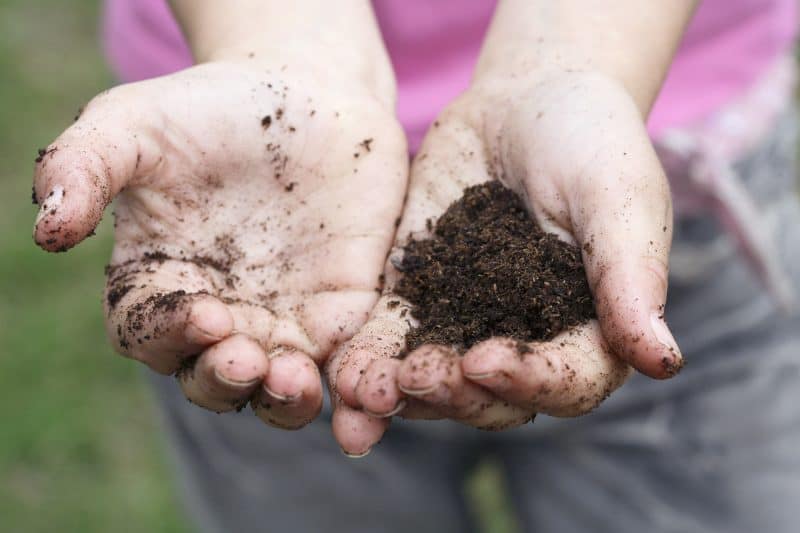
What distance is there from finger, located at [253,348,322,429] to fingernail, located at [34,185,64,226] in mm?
466

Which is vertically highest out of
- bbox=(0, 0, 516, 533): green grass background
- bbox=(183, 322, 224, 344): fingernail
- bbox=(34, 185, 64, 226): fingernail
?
bbox=(34, 185, 64, 226): fingernail

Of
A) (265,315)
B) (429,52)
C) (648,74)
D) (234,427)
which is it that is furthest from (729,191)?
(234,427)

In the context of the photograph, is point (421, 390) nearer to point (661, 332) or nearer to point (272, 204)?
point (661, 332)

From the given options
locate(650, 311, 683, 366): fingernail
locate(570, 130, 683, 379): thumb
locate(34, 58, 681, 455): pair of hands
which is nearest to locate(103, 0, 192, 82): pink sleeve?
locate(34, 58, 681, 455): pair of hands

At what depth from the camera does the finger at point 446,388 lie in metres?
1.50

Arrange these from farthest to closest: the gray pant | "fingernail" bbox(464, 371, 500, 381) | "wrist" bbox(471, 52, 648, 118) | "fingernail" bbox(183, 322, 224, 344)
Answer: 1. the gray pant
2. "wrist" bbox(471, 52, 648, 118)
3. "fingernail" bbox(183, 322, 224, 344)
4. "fingernail" bbox(464, 371, 500, 381)

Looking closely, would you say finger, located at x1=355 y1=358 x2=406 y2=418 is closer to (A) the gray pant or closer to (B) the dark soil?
(B) the dark soil

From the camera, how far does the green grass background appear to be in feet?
12.3

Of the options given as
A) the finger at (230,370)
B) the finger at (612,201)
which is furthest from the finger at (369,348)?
the finger at (612,201)

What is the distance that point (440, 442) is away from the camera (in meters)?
2.65

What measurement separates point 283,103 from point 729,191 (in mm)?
1153

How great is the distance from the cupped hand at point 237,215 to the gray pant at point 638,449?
766 mm

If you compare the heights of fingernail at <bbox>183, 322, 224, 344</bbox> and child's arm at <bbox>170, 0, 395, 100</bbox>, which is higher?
child's arm at <bbox>170, 0, 395, 100</bbox>

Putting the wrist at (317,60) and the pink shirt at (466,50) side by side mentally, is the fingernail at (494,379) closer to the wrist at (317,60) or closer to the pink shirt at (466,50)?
the wrist at (317,60)
